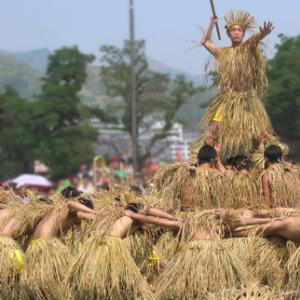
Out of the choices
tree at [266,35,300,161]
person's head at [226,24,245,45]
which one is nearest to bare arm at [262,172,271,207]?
person's head at [226,24,245,45]

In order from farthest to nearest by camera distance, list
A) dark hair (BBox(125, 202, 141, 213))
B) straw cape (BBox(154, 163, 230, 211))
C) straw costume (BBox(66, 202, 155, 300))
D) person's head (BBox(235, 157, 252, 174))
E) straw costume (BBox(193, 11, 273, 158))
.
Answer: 1. straw costume (BBox(193, 11, 273, 158))
2. person's head (BBox(235, 157, 252, 174))
3. straw cape (BBox(154, 163, 230, 211))
4. dark hair (BBox(125, 202, 141, 213))
5. straw costume (BBox(66, 202, 155, 300))

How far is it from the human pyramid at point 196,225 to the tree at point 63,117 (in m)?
15.3

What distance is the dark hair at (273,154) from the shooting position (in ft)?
24.4

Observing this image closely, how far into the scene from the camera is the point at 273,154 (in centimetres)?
742

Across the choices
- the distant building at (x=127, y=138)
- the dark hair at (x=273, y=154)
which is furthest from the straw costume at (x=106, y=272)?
the distant building at (x=127, y=138)

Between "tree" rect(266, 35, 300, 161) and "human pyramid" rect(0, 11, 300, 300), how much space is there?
586 cm

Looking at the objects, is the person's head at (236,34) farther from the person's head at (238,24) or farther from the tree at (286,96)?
the tree at (286,96)

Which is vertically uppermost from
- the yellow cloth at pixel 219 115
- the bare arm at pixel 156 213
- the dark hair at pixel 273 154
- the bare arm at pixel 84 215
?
the yellow cloth at pixel 219 115

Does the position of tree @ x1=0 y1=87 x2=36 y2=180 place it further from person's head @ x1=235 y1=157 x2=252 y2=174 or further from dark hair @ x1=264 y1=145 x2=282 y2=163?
dark hair @ x1=264 y1=145 x2=282 y2=163

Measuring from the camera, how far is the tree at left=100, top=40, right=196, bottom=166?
1033 inches

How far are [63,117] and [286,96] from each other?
10.1 metres

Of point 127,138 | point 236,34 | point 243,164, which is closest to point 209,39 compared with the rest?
point 236,34

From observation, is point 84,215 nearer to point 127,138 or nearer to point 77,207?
point 77,207

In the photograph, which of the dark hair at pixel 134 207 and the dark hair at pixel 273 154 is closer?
the dark hair at pixel 134 207
